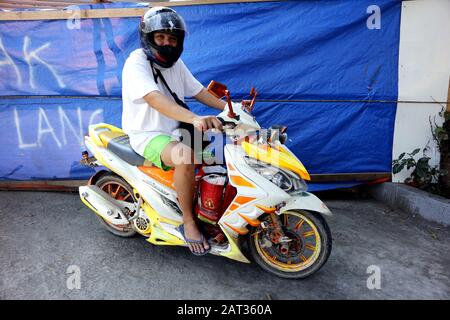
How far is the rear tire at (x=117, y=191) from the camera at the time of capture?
313 cm

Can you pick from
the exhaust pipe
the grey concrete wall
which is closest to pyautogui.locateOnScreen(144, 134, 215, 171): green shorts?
the exhaust pipe

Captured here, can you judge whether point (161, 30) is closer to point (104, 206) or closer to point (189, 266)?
point (104, 206)

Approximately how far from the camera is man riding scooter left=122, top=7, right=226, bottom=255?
7.89 ft

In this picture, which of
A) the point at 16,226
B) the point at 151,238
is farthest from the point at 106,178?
the point at 16,226

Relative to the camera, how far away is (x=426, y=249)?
312 centimetres

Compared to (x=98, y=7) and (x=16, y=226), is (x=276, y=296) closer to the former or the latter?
(x=16, y=226)

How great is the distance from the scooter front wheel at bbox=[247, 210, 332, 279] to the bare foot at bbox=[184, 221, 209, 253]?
14.1 inches

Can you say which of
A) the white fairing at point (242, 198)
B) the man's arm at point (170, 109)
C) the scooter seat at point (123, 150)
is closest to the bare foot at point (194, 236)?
the white fairing at point (242, 198)

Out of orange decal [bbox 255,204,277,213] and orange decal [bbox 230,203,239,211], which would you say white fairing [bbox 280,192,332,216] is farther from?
orange decal [bbox 230,203,239,211]

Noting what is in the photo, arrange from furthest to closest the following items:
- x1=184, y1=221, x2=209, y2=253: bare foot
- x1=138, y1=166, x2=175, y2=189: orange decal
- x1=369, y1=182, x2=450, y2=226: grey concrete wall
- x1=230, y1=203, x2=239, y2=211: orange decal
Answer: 1. x1=369, y1=182, x2=450, y2=226: grey concrete wall
2. x1=138, y1=166, x2=175, y2=189: orange decal
3. x1=184, y1=221, x2=209, y2=253: bare foot
4. x1=230, y1=203, x2=239, y2=211: orange decal

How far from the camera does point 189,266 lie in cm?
277

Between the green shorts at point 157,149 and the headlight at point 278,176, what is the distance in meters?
0.65

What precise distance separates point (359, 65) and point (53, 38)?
3.65 m

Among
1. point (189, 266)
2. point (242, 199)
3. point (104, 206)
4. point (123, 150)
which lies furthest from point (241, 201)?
point (104, 206)
